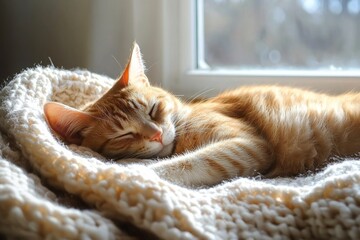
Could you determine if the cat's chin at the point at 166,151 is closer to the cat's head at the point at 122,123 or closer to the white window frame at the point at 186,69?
the cat's head at the point at 122,123

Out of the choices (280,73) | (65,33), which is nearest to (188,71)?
(280,73)

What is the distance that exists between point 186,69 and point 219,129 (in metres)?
0.65

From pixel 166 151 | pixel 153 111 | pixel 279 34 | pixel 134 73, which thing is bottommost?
pixel 166 151

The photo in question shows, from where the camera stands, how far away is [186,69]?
1945 mm

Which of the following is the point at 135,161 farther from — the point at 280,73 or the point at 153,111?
the point at 280,73

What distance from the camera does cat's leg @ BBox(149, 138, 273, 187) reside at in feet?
3.70

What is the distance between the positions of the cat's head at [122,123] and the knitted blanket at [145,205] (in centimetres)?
34

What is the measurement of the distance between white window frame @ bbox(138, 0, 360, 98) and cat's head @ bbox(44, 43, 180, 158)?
1.57 feet

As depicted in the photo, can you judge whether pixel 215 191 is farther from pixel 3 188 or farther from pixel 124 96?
pixel 124 96

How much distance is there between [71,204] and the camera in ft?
2.83

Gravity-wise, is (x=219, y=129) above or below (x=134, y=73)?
below

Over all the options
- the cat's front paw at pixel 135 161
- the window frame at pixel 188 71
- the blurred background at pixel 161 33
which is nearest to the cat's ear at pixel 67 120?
the cat's front paw at pixel 135 161

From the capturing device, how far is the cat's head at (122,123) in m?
1.31

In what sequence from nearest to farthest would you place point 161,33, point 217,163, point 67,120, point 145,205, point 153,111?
point 145,205, point 217,163, point 67,120, point 153,111, point 161,33
